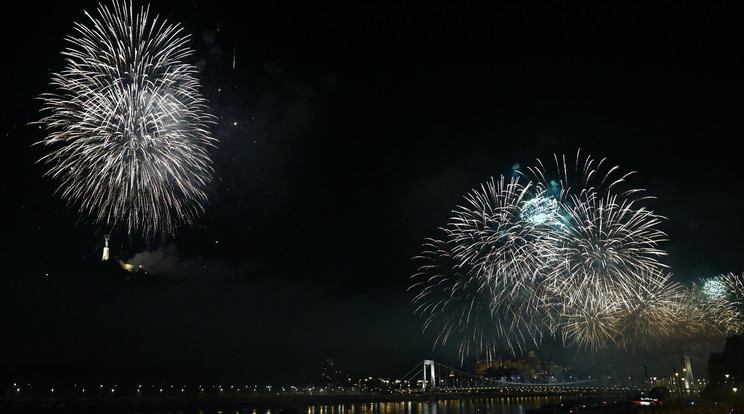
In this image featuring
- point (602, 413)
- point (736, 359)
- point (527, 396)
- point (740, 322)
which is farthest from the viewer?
point (527, 396)

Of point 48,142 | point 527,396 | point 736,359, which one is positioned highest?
point 48,142

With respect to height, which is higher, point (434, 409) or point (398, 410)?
point (398, 410)

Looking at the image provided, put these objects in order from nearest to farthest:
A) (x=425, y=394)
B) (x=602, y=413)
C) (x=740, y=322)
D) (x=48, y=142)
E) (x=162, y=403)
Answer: (x=48, y=142) < (x=740, y=322) < (x=602, y=413) < (x=162, y=403) < (x=425, y=394)

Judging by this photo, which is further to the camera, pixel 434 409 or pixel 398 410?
pixel 434 409

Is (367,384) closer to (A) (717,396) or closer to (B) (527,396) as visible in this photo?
(B) (527,396)

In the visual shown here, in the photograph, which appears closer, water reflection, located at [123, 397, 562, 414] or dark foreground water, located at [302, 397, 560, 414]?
water reflection, located at [123, 397, 562, 414]

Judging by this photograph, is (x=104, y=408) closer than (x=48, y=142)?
No

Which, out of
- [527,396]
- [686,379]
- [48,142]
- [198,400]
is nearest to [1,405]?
[198,400]

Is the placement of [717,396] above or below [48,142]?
below

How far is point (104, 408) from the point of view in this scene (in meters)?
90.6

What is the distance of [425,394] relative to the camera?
142500mm

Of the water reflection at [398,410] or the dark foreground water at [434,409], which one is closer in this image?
the water reflection at [398,410]

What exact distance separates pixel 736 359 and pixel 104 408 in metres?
94.1

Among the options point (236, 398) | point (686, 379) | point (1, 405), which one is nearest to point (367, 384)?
point (236, 398)
